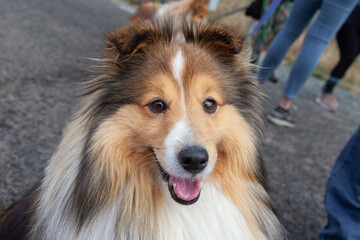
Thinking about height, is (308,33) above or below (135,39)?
below

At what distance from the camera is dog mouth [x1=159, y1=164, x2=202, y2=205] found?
156 cm

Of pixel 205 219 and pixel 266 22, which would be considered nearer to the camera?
pixel 205 219

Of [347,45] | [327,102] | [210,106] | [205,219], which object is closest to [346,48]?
[347,45]

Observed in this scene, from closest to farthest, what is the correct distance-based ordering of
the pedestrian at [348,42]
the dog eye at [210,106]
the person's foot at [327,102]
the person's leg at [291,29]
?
1. the dog eye at [210,106]
2. the person's leg at [291,29]
3. the pedestrian at [348,42]
4. the person's foot at [327,102]

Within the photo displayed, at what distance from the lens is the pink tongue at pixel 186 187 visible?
1.56 meters

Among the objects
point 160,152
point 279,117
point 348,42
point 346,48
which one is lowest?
point 279,117

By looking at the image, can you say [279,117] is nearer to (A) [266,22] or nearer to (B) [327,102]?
(A) [266,22]

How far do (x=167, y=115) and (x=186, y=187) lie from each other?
37cm

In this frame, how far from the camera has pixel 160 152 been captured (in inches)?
60.1

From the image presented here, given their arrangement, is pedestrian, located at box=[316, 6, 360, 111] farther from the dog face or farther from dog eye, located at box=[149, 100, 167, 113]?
dog eye, located at box=[149, 100, 167, 113]

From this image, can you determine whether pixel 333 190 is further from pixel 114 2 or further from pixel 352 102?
pixel 114 2

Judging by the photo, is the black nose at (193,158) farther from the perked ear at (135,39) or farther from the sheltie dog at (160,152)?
the perked ear at (135,39)

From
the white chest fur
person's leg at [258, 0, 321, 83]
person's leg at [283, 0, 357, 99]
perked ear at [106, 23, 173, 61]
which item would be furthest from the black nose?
person's leg at [283, 0, 357, 99]

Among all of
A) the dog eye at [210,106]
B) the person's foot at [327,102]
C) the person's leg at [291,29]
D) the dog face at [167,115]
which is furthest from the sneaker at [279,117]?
the dog eye at [210,106]
